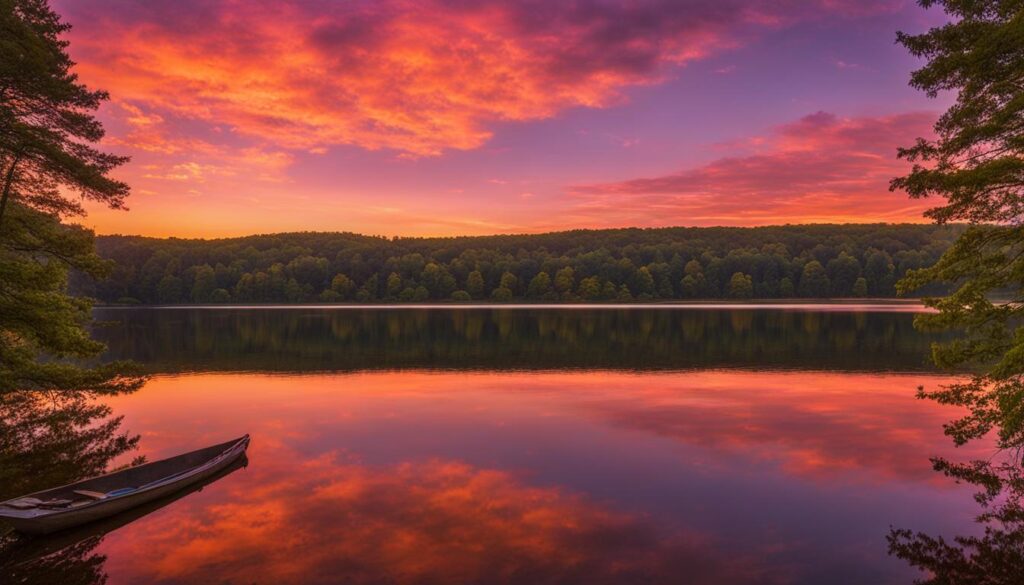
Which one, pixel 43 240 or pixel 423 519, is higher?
pixel 43 240

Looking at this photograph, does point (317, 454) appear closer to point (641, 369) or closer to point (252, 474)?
point (252, 474)

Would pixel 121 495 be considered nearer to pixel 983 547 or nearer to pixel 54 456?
pixel 54 456

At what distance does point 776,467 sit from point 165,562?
24962 millimetres

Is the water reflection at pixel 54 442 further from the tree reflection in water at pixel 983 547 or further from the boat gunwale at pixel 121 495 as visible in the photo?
the tree reflection in water at pixel 983 547

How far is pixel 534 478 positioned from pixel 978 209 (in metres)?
19.9

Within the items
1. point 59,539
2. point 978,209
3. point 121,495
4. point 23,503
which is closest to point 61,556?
point 59,539

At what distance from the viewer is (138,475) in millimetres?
24891

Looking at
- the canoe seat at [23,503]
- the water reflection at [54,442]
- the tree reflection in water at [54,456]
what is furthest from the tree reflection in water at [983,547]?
the water reflection at [54,442]

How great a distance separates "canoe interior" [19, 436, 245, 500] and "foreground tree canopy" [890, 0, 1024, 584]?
27.4 meters

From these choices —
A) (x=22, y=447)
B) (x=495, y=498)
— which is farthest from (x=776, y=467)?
(x=22, y=447)

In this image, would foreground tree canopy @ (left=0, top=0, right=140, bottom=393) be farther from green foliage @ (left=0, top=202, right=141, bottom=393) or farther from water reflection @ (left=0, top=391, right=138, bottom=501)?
water reflection @ (left=0, top=391, right=138, bottom=501)

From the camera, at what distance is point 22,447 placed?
31516mm

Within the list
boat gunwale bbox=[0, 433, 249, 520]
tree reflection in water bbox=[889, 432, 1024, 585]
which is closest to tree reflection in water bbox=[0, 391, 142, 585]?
boat gunwale bbox=[0, 433, 249, 520]

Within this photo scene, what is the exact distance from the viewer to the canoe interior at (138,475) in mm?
22188
